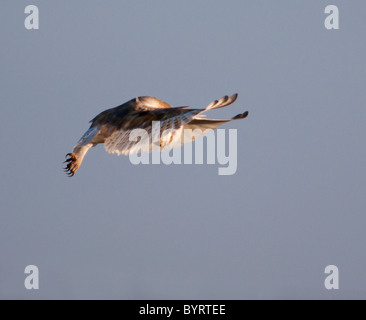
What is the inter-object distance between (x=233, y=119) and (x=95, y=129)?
106 inches

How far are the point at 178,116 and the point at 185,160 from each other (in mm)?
1341

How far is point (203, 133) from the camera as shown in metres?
25.6

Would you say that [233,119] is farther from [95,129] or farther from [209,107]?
[95,129]

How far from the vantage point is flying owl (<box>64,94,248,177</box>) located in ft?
75.7

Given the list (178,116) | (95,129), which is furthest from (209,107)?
(95,129)

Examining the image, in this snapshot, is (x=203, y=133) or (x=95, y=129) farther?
(x=203, y=133)

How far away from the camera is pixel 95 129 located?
24.0m

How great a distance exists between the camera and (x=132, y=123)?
77.8 ft

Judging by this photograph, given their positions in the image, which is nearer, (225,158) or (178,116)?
(178,116)

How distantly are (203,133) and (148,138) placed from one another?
246 centimetres

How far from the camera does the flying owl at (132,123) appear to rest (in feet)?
75.7

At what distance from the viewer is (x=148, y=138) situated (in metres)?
23.4

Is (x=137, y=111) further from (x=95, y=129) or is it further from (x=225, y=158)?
(x=225, y=158)

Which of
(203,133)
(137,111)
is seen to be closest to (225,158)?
(203,133)
